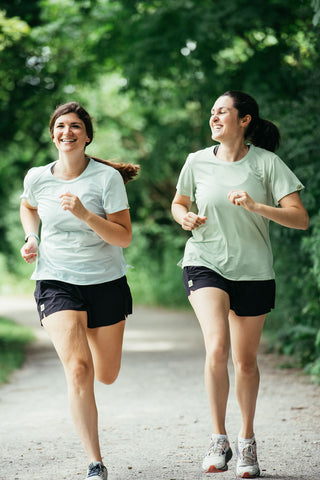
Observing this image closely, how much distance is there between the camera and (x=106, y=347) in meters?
5.04

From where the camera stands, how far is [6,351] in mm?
12344

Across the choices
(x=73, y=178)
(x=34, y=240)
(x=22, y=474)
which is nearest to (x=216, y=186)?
(x=73, y=178)

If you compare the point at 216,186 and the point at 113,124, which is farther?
the point at 113,124

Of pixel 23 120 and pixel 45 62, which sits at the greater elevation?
pixel 45 62

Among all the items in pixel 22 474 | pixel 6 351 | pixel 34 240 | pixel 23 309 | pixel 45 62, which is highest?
pixel 45 62

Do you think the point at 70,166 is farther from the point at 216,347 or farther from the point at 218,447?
the point at 218,447

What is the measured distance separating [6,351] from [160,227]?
13778 millimetres

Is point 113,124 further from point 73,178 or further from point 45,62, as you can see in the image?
point 73,178

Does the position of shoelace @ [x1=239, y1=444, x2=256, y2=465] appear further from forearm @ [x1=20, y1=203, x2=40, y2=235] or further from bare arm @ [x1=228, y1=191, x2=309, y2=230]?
forearm @ [x1=20, y1=203, x2=40, y2=235]

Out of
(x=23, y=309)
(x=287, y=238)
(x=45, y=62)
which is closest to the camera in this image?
(x=287, y=238)

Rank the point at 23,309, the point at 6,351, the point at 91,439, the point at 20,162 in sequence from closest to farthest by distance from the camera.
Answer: the point at 91,439
the point at 6,351
the point at 20,162
the point at 23,309

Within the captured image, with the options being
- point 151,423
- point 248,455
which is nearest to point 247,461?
point 248,455

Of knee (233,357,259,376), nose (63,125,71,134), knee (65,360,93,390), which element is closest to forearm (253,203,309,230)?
knee (233,357,259,376)

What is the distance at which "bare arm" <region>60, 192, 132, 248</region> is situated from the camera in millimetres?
4461
